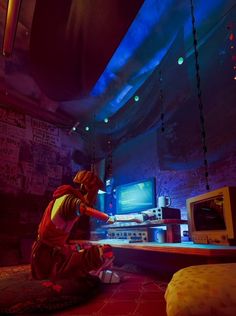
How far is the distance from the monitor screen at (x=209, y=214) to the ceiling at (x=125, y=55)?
4.57 feet

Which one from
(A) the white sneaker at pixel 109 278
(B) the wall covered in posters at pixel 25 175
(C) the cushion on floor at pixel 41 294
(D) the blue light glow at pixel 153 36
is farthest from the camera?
(B) the wall covered in posters at pixel 25 175

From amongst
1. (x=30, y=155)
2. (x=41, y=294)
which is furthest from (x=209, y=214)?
(x=30, y=155)

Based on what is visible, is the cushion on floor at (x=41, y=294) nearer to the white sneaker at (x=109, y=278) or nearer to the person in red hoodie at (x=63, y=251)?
the person in red hoodie at (x=63, y=251)

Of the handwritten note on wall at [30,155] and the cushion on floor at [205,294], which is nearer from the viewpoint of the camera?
the cushion on floor at [205,294]

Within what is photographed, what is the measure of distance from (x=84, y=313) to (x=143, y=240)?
4.59 ft

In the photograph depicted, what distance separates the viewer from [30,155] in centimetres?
466

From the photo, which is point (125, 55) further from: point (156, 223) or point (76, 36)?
point (156, 223)

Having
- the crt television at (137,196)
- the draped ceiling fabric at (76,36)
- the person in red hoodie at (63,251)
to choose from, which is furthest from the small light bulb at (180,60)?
the person in red hoodie at (63,251)

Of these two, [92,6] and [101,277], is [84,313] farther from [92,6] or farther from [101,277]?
[92,6]

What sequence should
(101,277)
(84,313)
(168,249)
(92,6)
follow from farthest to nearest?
1. (101,277)
2. (92,6)
3. (168,249)
4. (84,313)

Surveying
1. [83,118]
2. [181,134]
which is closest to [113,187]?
[83,118]

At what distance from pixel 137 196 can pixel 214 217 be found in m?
1.90

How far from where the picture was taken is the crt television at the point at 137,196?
12.4 feet

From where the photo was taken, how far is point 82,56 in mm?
2943
